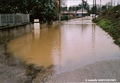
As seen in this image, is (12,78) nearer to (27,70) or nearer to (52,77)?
(27,70)

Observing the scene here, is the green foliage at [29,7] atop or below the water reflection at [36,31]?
atop

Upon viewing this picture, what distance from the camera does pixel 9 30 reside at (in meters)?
13.3

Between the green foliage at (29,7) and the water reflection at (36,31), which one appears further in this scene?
the green foliage at (29,7)

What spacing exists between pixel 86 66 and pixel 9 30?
27.3 ft

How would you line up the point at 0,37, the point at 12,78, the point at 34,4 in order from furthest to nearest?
the point at 34,4 → the point at 0,37 → the point at 12,78

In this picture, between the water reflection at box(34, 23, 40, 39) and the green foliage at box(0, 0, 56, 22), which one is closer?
the water reflection at box(34, 23, 40, 39)

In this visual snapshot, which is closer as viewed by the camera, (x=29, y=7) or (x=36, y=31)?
(x=36, y=31)

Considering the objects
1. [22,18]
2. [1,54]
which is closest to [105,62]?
[1,54]

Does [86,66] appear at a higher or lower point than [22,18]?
lower

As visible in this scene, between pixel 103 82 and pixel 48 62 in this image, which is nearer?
pixel 103 82

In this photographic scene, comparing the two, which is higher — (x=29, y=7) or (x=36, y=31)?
(x=29, y=7)

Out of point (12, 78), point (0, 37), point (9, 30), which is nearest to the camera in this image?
point (12, 78)

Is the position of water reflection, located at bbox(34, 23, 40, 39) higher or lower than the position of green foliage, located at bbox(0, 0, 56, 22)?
lower

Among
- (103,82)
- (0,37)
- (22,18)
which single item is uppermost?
(22,18)
